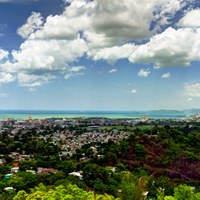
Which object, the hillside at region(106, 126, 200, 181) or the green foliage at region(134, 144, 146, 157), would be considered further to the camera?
the green foliage at region(134, 144, 146, 157)

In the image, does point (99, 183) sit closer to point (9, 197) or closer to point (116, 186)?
point (116, 186)

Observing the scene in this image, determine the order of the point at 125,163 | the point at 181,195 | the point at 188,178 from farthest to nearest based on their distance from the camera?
the point at 125,163
the point at 188,178
the point at 181,195

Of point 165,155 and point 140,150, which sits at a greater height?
point 140,150

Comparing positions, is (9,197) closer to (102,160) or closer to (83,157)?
(102,160)

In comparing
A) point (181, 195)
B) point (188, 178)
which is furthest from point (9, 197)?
point (188, 178)

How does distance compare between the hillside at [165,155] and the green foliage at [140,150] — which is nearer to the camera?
the hillside at [165,155]

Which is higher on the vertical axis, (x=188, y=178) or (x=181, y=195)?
(x=181, y=195)

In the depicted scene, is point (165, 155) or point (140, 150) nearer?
point (165, 155)

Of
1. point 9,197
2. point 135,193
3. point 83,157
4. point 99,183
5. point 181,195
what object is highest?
point 181,195

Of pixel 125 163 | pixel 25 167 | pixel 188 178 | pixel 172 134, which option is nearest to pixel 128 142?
pixel 125 163

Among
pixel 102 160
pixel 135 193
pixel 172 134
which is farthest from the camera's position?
pixel 172 134

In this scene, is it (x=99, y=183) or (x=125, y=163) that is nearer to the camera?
(x=99, y=183)
